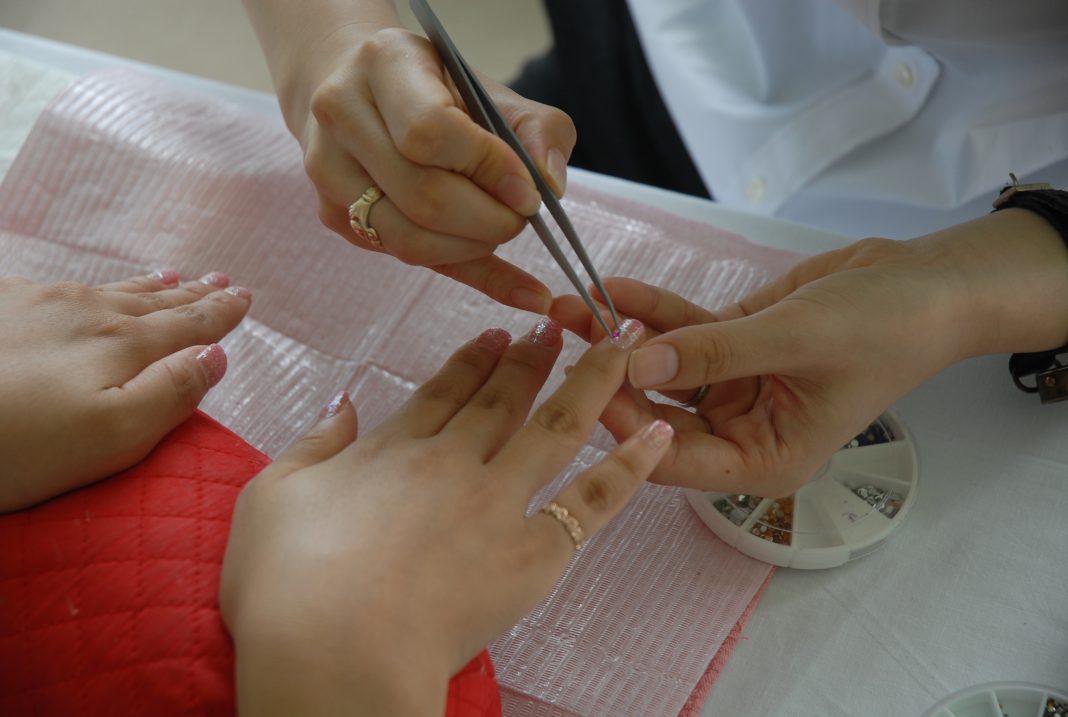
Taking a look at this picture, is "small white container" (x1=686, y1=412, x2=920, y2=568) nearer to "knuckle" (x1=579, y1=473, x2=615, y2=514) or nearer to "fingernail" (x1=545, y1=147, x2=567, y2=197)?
"knuckle" (x1=579, y1=473, x2=615, y2=514)

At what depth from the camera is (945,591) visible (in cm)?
79

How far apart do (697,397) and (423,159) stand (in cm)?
36

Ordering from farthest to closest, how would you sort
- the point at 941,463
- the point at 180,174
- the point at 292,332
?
the point at 180,174 < the point at 292,332 < the point at 941,463

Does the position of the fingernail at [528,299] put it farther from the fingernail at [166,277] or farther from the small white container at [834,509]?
the fingernail at [166,277]

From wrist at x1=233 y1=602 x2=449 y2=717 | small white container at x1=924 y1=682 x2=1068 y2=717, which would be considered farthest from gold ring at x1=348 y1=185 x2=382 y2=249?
small white container at x1=924 y1=682 x2=1068 y2=717

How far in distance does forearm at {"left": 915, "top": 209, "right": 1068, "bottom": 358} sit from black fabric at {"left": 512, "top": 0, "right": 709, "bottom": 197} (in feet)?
A: 1.83

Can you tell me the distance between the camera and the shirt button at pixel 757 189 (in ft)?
4.02

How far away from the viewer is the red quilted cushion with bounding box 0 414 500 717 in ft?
2.05

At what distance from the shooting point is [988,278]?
0.83 metres

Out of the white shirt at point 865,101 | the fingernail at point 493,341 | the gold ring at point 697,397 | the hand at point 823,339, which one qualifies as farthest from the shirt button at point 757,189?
the fingernail at point 493,341

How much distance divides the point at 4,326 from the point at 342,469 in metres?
0.35

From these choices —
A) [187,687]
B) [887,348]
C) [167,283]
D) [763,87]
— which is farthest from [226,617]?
[763,87]

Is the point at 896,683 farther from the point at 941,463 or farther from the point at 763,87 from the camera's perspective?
the point at 763,87

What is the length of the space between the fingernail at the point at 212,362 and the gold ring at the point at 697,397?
1.41 ft
